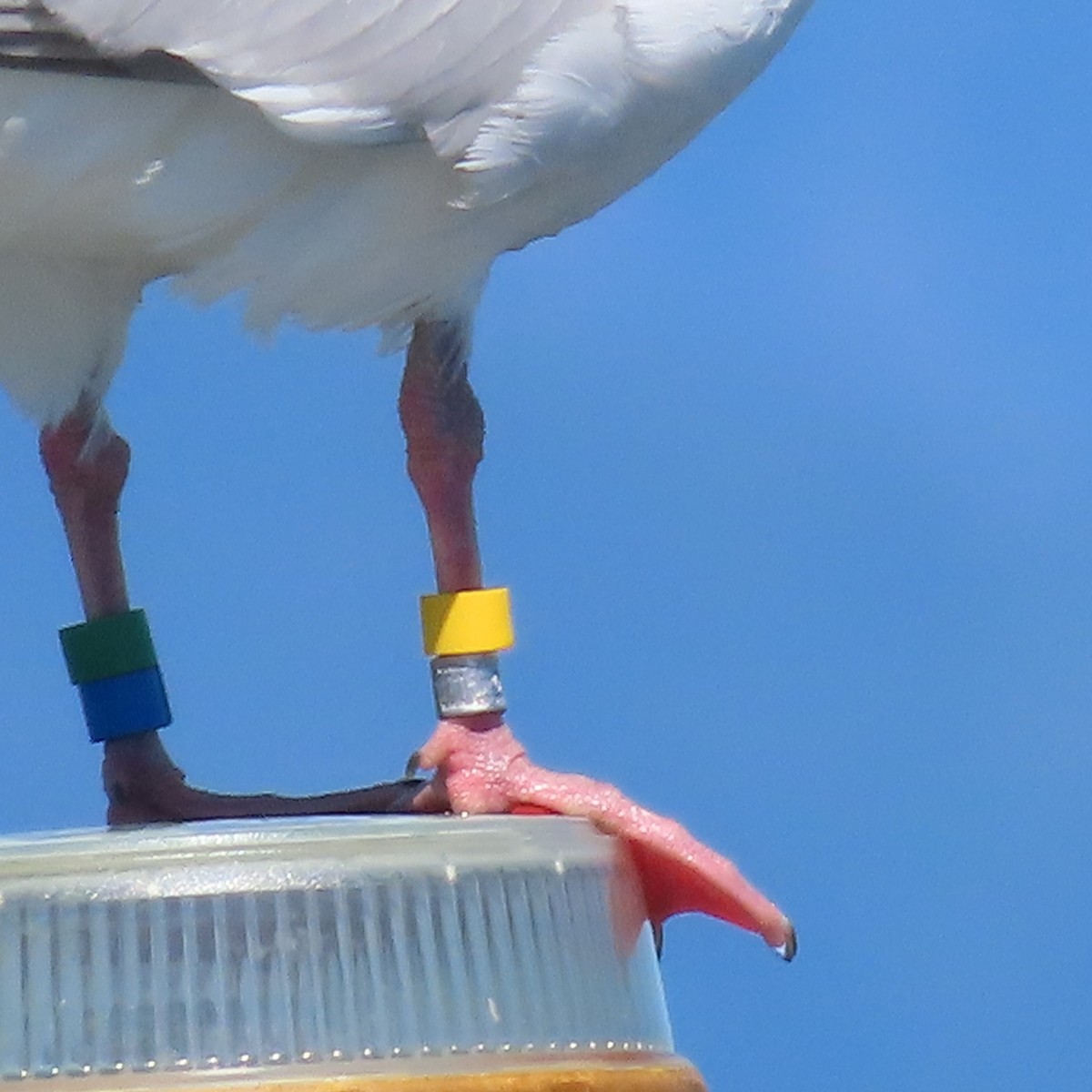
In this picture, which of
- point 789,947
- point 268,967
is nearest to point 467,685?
point 789,947

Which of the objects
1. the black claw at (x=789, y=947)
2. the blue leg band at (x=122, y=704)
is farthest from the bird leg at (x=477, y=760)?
the blue leg band at (x=122, y=704)

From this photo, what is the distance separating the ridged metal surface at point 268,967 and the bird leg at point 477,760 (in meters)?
0.21

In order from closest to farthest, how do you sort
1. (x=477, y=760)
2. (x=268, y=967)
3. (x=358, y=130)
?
(x=268, y=967), (x=358, y=130), (x=477, y=760)

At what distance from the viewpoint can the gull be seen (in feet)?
4.53

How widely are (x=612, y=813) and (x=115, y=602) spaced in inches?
16.4

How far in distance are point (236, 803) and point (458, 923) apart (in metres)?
0.48

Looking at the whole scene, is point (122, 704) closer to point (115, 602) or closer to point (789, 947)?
point (115, 602)

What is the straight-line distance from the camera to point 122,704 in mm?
1633

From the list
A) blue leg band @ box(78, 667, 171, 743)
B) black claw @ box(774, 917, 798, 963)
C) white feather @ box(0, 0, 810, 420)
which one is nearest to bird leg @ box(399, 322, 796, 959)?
black claw @ box(774, 917, 798, 963)

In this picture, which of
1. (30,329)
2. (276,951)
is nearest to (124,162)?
(30,329)

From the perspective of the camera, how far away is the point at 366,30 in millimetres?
1396

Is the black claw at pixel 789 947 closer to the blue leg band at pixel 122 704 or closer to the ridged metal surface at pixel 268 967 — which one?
the ridged metal surface at pixel 268 967

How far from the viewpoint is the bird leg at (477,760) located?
1.39 m

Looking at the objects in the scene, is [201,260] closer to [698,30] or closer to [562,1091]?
[698,30]
